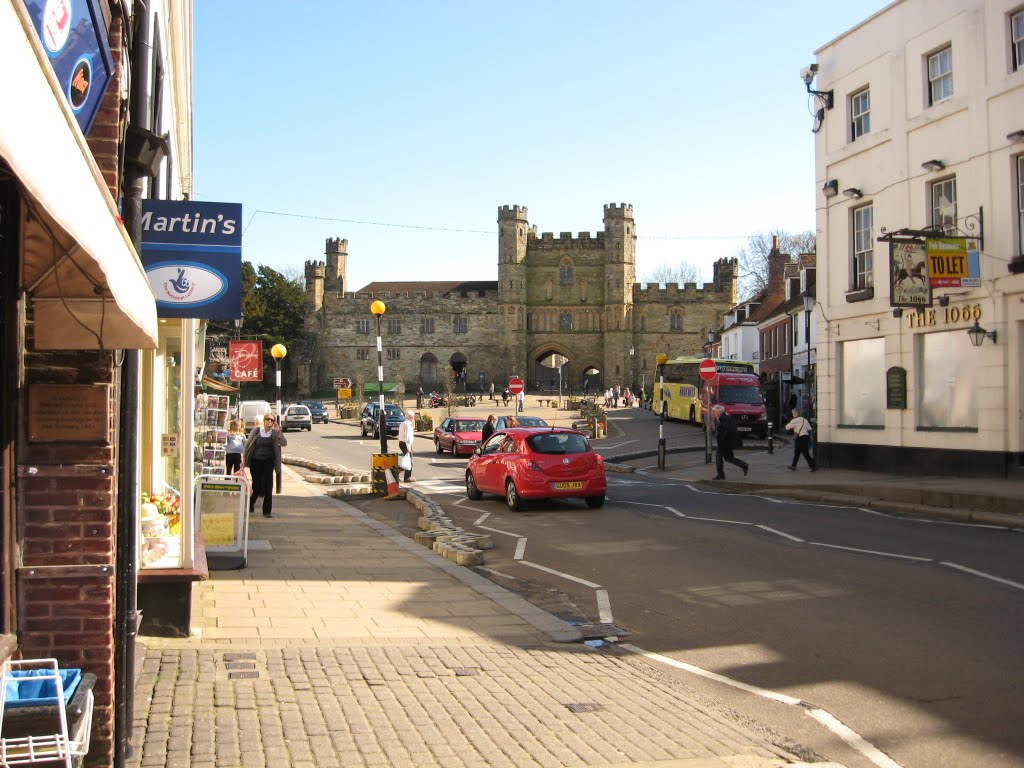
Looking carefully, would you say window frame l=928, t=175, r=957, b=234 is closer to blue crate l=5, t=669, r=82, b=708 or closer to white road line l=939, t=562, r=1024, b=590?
white road line l=939, t=562, r=1024, b=590

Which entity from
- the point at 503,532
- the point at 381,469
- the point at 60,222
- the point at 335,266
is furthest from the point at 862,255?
the point at 335,266

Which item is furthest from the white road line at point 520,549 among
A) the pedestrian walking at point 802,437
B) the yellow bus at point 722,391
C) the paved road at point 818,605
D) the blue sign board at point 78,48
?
the yellow bus at point 722,391

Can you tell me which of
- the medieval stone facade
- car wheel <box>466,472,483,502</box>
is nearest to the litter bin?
car wheel <box>466,472,483,502</box>

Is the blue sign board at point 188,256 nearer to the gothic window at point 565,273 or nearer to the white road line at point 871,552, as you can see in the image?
the white road line at point 871,552

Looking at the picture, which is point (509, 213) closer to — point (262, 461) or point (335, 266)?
point (335, 266)

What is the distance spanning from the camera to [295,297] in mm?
105188

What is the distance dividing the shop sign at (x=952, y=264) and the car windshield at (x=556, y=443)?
7.49m

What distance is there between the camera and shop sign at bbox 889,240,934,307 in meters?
19.5

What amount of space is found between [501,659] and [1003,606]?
14.7 ft

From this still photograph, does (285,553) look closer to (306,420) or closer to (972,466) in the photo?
(972,466)

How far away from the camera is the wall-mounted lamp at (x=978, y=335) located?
1900 cm

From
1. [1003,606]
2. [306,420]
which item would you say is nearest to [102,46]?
[1003,606]

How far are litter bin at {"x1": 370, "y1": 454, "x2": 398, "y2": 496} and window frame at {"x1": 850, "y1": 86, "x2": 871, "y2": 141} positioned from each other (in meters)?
13.2

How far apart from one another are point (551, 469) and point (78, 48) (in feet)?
43.7
